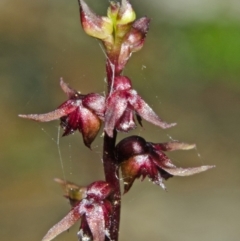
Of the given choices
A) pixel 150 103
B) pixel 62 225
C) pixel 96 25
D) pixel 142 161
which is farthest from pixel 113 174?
pixel 150 103

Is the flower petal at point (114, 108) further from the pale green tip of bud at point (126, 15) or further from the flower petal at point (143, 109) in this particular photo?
the pale green tip of bud at point (126, 15)

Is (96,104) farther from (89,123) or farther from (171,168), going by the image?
(171,168)

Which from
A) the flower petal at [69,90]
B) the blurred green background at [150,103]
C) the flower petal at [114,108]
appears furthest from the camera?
the blurred green background at [150,103]

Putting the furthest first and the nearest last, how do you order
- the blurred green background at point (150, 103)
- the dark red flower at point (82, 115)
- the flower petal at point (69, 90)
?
the blurred green background at point (150, 103) → the flower petal at point (69, 90) → the dark red flower at point (82, 115)

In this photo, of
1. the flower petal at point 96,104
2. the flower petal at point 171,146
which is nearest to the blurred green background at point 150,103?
the flower petal at point 171,146

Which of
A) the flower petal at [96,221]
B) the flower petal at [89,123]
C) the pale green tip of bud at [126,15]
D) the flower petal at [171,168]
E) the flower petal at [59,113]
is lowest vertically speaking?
the flower petal at [96,221]

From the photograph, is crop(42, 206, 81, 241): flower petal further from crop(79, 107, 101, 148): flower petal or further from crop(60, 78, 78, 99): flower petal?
crop(60, 78, 78, 99): flower petal

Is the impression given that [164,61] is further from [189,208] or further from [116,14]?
[116,14]
